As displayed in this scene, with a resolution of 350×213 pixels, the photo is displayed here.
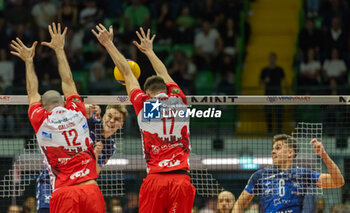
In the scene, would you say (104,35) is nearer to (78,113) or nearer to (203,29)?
(78,113)

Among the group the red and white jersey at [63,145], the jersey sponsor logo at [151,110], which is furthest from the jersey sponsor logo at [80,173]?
the jersey sponsor logo at [151,110]

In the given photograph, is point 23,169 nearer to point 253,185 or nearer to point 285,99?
point 253,185

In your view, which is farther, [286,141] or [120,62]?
[286,141]

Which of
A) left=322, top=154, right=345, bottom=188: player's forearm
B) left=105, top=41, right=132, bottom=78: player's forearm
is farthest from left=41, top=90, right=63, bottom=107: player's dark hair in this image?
left=322, top=154, right=345, bottom=188: player's forearm

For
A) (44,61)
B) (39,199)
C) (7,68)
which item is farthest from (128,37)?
(39,199)

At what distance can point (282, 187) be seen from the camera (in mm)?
9969

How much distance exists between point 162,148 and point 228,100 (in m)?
1.91

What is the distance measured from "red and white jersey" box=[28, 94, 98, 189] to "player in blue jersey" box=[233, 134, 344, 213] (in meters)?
3.10

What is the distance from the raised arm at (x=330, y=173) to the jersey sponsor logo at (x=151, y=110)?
254 cm

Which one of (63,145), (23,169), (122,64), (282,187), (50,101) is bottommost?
(282,187)

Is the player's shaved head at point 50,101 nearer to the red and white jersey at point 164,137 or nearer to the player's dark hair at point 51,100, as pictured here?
the player's dark hair at point 51,100

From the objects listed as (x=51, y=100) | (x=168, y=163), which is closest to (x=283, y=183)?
(x=168, y=163)

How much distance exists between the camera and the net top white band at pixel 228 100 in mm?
9812

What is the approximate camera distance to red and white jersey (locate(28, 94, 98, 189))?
8.30 metres
